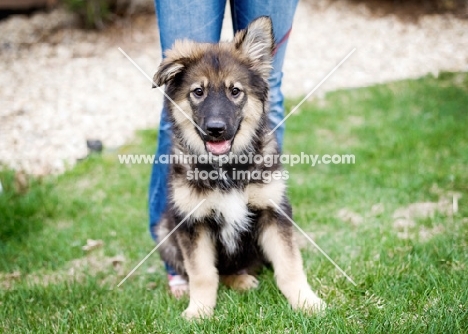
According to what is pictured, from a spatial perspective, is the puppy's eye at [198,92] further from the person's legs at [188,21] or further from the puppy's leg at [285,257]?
the puppy's leg at [285,257]

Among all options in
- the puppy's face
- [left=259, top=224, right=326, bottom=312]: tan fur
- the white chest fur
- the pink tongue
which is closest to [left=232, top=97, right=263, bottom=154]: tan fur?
the puppy's face

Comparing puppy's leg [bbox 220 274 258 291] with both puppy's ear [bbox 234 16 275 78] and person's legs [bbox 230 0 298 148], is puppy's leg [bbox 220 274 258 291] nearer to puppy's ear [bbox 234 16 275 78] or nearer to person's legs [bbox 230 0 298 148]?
person's legs [bbox 230 0 298 148]

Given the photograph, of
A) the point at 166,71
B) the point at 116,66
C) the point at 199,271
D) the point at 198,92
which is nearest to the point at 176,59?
the point at 166,71

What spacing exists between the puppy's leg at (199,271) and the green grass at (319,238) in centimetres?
11

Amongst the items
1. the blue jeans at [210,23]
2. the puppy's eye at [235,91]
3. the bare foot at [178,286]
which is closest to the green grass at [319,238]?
the bare foot at [178,286]

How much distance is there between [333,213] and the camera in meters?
4.20

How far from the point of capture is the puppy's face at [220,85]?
2.79 meters

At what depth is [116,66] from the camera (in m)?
8.52

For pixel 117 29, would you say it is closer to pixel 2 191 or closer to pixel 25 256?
pixel 2 191

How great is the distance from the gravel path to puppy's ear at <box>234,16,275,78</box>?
3356mm

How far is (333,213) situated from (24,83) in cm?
547

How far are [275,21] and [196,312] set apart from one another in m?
1.79

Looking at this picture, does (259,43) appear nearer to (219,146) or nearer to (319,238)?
(219,146)

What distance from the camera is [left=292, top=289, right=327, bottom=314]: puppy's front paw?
262cm
